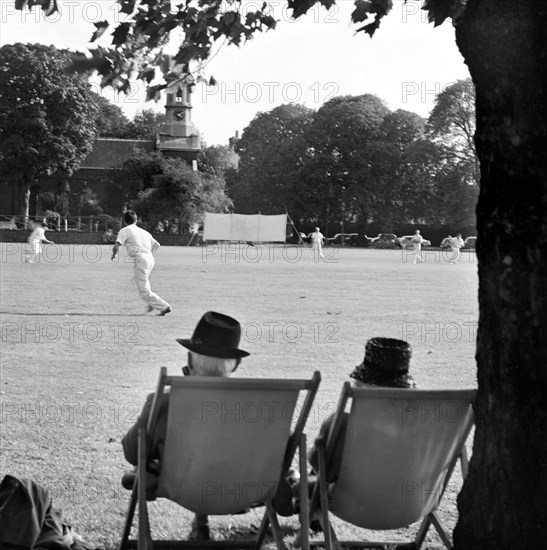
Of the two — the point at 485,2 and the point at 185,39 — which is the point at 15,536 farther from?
the point at 185,39

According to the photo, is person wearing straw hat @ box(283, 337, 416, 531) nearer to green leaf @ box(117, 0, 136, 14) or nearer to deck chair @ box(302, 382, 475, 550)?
deck chair @ box(302, 382, 475, 550)

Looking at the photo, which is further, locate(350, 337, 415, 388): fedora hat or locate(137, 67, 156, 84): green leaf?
locate(137, 67, 156, 84): green leaf

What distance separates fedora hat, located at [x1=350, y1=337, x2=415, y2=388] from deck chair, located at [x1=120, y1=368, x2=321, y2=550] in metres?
0.47

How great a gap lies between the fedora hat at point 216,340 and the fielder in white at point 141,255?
1177 centimetres

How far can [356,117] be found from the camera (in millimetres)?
76500

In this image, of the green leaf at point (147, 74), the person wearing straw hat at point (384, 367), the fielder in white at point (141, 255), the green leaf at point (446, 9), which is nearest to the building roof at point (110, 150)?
the fielder in white at point (141, 255)

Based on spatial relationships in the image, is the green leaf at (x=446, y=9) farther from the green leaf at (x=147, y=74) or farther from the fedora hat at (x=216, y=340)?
the green leaf at (x=147, y=74)

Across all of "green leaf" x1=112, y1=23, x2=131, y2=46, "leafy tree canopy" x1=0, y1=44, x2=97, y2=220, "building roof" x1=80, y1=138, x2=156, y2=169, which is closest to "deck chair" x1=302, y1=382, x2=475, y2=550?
"green leaf" x1=112, y1=23, x2=131, y2=46

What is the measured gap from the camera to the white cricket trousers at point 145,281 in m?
15.9

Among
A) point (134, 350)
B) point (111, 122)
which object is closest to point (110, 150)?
point (111, 122)

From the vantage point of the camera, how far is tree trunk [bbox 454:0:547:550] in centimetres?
373

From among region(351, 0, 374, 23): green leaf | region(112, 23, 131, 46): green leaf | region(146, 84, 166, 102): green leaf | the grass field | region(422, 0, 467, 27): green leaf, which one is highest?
region(351, 0, 374, 23): green leaf

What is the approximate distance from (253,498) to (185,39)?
152 inches

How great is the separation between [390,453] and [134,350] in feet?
25.9
